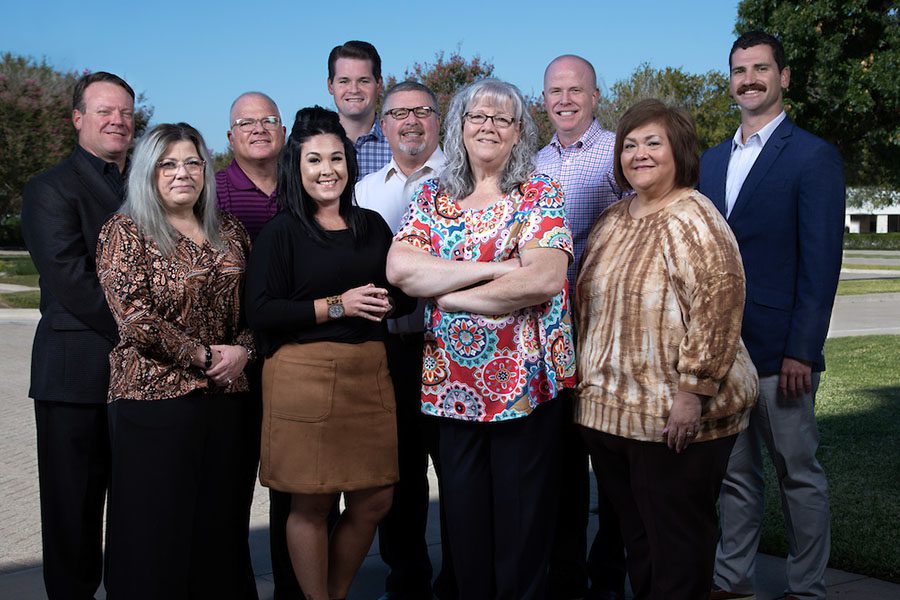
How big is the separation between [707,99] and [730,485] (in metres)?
33.3

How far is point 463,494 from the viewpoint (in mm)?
3686

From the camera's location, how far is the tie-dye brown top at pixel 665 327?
3332 millimetres

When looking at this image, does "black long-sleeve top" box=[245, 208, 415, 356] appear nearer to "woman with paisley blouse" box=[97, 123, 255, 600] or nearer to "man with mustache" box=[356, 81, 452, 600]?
"woman with paisley blouse" box=[97, 123, 255, 600]

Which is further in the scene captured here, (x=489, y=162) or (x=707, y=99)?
(x=707, y=99)

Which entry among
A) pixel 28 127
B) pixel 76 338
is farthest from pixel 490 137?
pixel 28 127

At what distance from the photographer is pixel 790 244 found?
161 inches

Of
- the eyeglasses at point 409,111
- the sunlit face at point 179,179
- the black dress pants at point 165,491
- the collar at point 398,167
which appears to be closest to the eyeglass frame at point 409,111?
the eyeglasses at point 409,111

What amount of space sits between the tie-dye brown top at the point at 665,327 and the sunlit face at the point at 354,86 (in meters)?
2.27

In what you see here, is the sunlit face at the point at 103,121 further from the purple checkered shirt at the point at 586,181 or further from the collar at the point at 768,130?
the collar at the point at 768,130

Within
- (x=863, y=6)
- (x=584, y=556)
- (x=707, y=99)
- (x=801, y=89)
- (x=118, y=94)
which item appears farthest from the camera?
(x=707, y=99)

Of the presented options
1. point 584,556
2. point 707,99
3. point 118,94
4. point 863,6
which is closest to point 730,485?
point 584,556

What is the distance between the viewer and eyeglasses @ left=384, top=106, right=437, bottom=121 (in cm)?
459

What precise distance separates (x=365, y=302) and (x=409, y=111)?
1321 millimetres

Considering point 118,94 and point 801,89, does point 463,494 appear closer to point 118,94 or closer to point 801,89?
point 118,94
